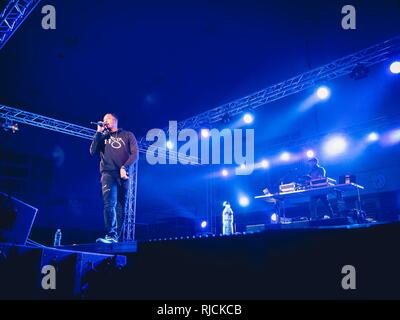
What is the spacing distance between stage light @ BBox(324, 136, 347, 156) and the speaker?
464 inches

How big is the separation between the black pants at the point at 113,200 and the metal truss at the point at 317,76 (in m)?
5.95

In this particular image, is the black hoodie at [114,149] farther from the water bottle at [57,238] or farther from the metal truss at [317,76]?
the water bottle at [57,238]

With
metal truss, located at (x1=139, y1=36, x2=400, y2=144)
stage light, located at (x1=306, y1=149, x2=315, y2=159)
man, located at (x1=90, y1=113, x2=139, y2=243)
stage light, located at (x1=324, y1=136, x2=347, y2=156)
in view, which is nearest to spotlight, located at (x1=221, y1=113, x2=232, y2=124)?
metal truss, located at (x1=139, y1=36, x2=400, y2=144)

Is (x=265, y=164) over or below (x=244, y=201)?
over

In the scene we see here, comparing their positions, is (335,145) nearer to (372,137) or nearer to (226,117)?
(372,137)

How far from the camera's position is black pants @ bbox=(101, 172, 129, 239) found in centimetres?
409

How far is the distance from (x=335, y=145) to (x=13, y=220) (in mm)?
12231

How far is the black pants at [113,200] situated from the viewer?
13.4 feet

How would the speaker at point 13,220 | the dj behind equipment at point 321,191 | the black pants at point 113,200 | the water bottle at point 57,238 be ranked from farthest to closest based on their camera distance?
1. the water bottle at point 57,238
2. the dj behind equipment at point 321,191
3. the black pants at point 113,200
4. the speaker at point 13,220

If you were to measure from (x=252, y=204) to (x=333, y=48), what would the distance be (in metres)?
8.56

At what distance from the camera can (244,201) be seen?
15320 millimetres

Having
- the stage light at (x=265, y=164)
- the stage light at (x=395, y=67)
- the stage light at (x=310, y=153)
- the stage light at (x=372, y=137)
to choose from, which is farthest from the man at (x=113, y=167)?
the stage light at (x=265, y=164)

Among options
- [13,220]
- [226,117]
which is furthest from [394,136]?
[13,220]

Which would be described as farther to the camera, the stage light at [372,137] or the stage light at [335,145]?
the stage light at [335,145]
